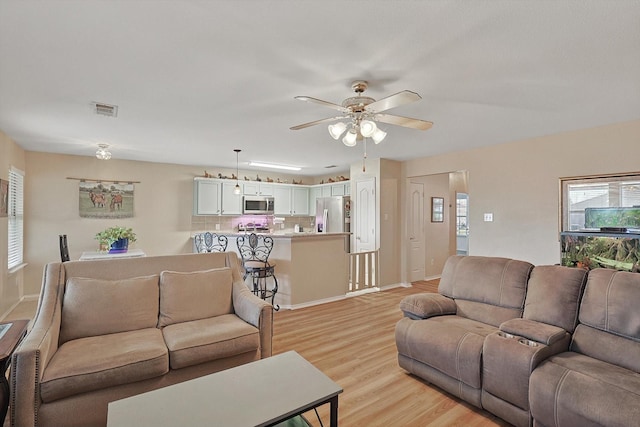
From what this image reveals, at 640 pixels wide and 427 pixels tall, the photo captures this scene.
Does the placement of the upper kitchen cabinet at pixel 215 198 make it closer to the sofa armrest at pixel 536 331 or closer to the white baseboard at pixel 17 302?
the white baseboard at pixel 17 302

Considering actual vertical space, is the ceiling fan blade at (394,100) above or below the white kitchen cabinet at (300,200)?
above

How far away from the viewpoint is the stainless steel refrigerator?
23.5 ft

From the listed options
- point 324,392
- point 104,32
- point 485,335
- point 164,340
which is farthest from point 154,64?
point 485,335

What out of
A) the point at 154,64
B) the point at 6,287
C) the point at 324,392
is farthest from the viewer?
the point at 6,287

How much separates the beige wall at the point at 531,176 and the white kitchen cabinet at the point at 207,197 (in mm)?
4682

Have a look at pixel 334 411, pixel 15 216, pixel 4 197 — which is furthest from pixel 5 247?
pixel 334 411

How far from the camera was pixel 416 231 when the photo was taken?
258 inches

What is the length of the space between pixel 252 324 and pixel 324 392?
3.64 ft

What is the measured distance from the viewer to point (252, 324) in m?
2.54

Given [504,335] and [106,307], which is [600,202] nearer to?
[504,335]

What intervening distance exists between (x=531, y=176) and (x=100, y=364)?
5171 mm

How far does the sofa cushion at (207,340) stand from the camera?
6.98ft

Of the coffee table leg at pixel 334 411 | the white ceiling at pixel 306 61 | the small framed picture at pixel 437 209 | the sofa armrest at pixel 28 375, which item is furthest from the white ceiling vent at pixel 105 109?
the small framed picture at pixel 437 209

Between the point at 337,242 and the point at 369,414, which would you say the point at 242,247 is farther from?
the point at 369,414
